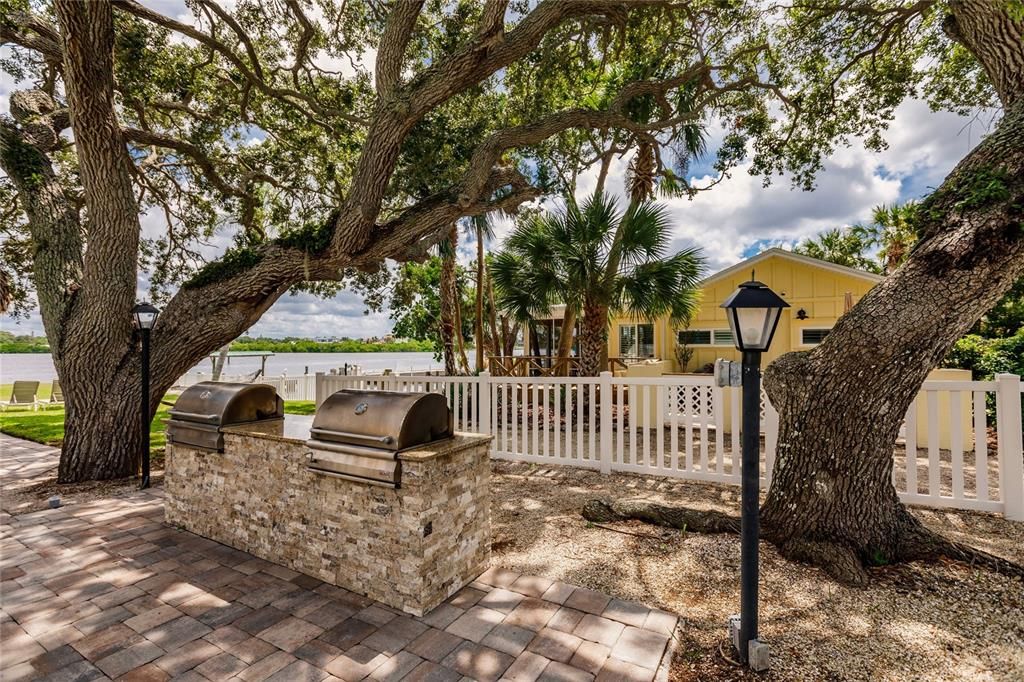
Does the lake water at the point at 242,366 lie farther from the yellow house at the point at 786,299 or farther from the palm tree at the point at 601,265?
the yellow house at the point at 786,299

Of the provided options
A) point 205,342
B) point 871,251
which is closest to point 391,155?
point 205,342

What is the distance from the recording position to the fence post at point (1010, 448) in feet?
13.2

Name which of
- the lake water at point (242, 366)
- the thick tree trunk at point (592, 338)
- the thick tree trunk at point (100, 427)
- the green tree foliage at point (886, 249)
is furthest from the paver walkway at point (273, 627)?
the lake water at point (242, 366)

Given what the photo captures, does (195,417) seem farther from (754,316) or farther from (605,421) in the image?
(605,421)

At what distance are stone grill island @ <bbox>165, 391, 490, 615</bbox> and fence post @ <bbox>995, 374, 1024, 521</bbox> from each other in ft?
15.4

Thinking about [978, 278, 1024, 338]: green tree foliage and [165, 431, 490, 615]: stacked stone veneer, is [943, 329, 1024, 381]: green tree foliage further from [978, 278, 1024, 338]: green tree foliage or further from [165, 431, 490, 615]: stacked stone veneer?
[165, 431, 490, 615]: stacked stone veneer

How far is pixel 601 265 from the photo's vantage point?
363 inches

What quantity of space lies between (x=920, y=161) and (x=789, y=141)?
5.07 m

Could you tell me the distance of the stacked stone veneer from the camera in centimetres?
270

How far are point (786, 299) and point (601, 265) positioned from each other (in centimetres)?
742

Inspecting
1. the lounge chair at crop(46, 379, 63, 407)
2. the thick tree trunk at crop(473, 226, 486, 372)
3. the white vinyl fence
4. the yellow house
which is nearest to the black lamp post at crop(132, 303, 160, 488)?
the white vinyl fence

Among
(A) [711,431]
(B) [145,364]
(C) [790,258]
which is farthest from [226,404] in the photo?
(C) [790,258]

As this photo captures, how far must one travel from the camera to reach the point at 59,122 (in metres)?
6.75

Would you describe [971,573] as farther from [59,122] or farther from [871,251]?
[871,251]
